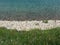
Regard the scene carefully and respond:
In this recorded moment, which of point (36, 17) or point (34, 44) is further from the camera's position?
point (36, 17)

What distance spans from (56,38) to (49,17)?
18383 millimetres

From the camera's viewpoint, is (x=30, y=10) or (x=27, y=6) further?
(x=27, y=6)

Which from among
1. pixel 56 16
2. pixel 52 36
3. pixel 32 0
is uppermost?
pixel 52 36

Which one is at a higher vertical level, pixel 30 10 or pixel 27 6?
pixel 30 10

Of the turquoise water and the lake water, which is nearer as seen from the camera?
the lake water

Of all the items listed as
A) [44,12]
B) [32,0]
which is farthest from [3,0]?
[44,12]

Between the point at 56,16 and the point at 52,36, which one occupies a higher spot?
the point at 52,36

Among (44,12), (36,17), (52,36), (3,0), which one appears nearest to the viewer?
(52,36)

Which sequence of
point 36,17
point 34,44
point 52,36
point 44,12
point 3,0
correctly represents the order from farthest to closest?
point 3,0 < point 44,12 < point 36,17 < point 52,36 < point 34,44

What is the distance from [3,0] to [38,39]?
35514 millimetres

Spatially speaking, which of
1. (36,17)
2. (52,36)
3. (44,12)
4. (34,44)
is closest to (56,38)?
(52,36)

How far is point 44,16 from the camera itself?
2550 cm

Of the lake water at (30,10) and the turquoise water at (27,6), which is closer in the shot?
the lake water at (30,10)

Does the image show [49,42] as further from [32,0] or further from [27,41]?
[32,0]
